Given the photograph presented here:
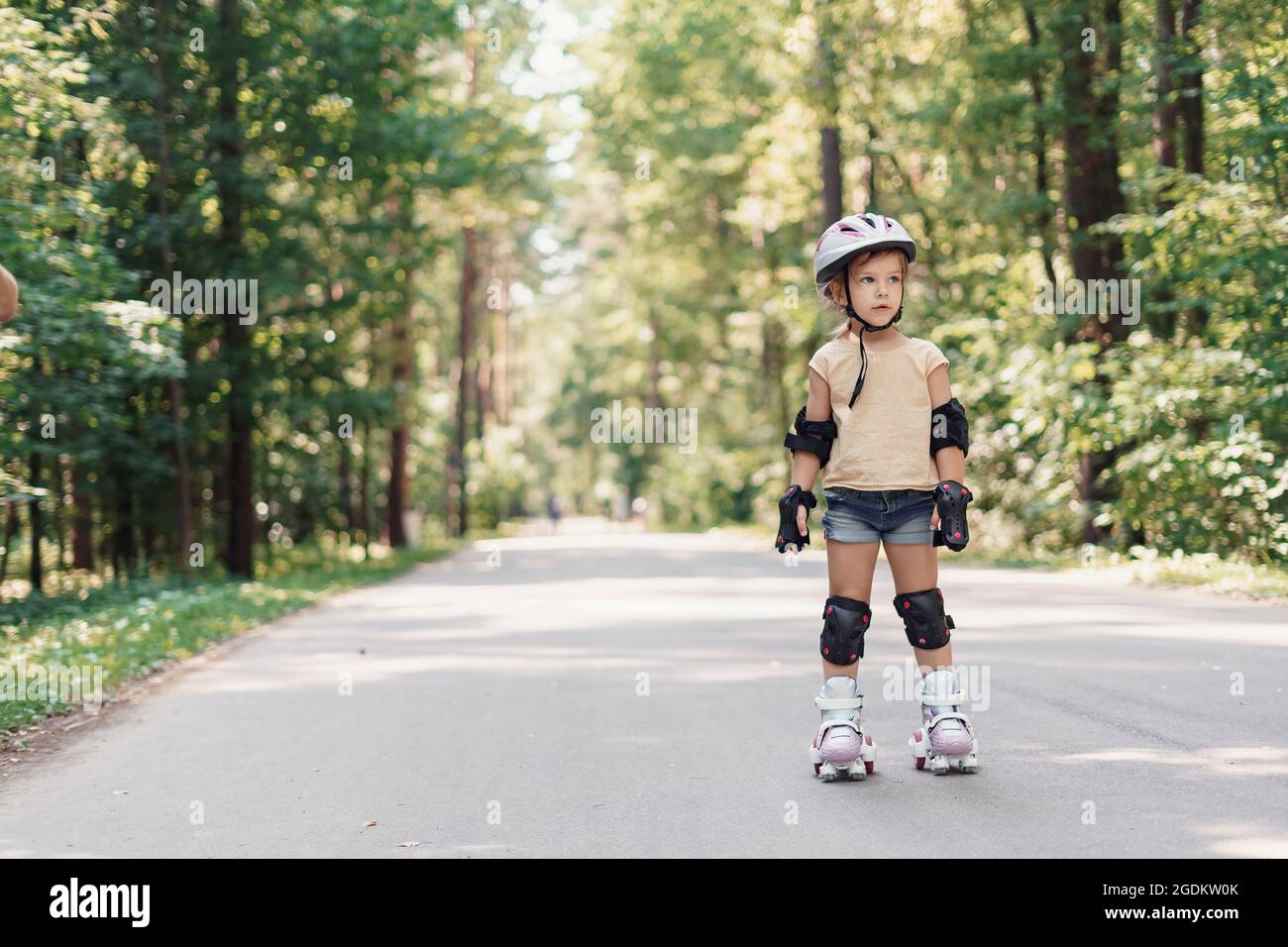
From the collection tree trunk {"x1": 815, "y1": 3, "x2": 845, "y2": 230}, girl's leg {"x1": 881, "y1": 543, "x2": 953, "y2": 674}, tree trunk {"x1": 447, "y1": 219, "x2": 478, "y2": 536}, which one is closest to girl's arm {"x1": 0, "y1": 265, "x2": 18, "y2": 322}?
girl's leg {"x1": 881, "y1": 543, "x2": 953, "y2": 674}

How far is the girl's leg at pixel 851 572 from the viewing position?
5586 mm

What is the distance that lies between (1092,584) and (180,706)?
9689mm

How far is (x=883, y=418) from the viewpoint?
→ 220 inches

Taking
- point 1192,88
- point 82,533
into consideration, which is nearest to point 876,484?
point 1192,88

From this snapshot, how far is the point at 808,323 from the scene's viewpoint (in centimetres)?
2659

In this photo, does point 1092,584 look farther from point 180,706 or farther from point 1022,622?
point 180,706

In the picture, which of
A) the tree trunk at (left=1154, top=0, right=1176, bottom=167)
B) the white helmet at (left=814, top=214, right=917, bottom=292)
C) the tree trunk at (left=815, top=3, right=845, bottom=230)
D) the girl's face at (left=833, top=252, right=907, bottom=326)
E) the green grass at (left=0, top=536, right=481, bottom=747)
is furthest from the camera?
the tree trunk at (left=815, top=3, right=845, bottom=230)

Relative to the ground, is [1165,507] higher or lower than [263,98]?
lower

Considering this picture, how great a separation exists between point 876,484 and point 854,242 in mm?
979

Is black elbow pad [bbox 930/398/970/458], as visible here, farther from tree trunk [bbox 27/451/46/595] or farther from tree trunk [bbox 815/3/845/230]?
tree trunk [bbox 815/3/845/230]

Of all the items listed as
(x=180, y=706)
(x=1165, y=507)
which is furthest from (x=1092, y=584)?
(x=180, y=706)

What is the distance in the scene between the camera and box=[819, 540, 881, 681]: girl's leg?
5.59 metres

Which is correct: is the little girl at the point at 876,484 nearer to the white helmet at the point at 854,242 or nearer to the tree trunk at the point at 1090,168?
the white helmet at the point at 854,242

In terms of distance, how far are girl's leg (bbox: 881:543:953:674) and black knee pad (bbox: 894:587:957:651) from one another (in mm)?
29
